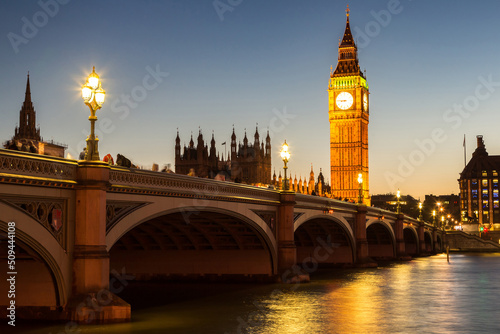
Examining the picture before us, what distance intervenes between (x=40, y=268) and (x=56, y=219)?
178cm

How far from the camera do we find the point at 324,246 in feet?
227

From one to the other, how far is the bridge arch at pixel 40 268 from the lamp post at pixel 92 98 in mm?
3351

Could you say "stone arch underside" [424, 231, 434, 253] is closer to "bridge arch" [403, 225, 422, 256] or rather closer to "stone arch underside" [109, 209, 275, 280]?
"bridge arch" [403, 225, 422, 256]

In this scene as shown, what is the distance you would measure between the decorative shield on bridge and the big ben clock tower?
135 meters

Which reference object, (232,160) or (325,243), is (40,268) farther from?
(232,160)

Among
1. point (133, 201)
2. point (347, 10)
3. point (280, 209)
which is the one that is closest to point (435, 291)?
point (280, 209)

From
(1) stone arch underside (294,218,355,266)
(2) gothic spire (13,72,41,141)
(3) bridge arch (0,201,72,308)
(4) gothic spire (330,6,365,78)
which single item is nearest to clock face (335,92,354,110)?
(4) gothic spire (330,6,365,78)

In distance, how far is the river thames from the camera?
26203mm

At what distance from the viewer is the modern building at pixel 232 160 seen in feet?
456

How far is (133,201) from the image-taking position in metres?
27.3

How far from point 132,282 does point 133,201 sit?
2106cm

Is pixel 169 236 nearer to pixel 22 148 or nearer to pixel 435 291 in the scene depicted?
pixel 435 291

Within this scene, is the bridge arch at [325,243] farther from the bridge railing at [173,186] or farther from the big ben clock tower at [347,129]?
the big ben clock tower at [347,129]

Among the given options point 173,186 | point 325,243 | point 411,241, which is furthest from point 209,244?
point 411,241
